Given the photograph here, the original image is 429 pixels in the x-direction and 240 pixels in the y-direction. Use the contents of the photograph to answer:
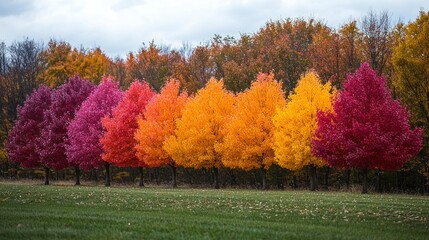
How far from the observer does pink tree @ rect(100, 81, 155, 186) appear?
45531 millimetres

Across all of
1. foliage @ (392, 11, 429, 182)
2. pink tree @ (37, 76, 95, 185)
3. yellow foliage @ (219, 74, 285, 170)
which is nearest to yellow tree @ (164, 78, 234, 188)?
yellow foliage @ (219, 74, 285, 170)

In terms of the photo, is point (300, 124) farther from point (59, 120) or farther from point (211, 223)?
point (59, 120)

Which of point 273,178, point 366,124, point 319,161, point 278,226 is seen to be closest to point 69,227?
point 278,226

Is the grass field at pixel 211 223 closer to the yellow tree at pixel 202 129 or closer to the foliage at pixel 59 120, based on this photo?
the yellow tree at pixel 202 129

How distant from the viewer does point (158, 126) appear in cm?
4419

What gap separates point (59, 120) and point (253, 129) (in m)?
22.2

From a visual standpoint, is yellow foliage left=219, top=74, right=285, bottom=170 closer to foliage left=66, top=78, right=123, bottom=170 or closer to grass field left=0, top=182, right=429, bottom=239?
foliage left=66, top=78, right=123, bottom=170

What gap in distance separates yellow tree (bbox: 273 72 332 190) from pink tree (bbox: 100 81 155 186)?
1499cm

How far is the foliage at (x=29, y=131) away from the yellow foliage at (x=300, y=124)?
27.5 metres

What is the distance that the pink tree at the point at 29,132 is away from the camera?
170 ft

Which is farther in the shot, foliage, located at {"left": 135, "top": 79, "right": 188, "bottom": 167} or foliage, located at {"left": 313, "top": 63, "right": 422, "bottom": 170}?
foliage, located at {"left": 135, "top": 79, "right": 188, "bottom": 167}

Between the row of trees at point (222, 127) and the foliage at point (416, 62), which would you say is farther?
the foliage at point (416, 62)

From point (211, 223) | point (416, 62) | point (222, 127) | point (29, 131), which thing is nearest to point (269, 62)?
point (222, 127)

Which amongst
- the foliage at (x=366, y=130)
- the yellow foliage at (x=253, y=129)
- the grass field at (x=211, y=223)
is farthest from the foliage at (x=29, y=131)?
the grass field at (x=211, y=223)
